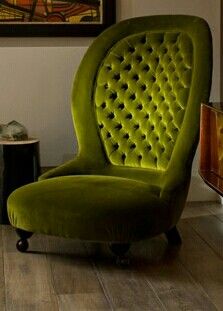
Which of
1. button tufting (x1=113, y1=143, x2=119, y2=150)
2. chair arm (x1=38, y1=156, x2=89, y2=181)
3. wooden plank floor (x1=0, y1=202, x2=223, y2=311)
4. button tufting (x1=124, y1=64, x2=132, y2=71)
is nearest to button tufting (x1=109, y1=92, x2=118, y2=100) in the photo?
button tufting (x1=124, y1=64, x2=132, y2=71)

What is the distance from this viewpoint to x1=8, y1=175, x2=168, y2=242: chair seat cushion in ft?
10.9

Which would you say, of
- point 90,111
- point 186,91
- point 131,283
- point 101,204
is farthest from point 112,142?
point 131,283

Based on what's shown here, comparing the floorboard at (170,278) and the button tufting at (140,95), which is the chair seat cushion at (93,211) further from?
the button tufting at (140,95)

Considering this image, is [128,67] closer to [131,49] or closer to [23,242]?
[131,49]

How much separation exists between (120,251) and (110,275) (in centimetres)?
15

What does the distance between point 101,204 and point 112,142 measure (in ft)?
2.44

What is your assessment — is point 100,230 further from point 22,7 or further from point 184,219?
→ point 22,7

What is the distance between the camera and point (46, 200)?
342 centimetres

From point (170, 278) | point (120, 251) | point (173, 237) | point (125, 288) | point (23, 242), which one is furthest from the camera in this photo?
point (173, 237)

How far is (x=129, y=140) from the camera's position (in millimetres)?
4000

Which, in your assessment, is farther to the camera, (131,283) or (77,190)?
(77,190)

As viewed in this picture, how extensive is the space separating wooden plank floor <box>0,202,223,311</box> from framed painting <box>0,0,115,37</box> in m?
1.19

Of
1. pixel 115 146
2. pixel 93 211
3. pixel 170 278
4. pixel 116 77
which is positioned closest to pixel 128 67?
pixel 116 77

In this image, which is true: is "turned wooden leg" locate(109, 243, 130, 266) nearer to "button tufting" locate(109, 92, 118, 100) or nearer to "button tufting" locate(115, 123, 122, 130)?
"button tufting" locate(115, 123, 122, 130)
